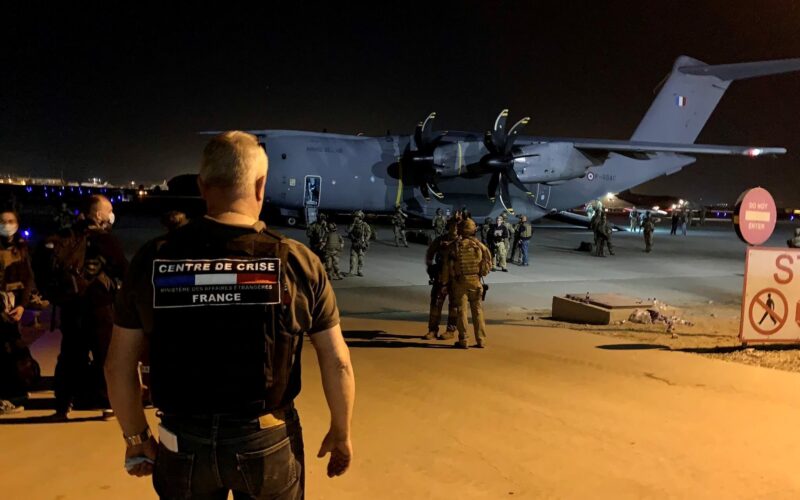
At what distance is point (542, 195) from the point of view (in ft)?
91.7

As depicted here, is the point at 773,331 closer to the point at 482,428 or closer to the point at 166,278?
the point at 482,428

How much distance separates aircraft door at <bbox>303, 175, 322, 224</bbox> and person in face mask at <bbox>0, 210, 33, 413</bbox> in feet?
61.1

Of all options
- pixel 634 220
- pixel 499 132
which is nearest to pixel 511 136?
pixel 499 132

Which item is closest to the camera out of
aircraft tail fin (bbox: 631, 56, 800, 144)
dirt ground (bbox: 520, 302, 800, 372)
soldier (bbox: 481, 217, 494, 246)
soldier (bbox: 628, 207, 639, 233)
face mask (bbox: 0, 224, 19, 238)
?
face mask (bbox: 0, 224, 19, 238)

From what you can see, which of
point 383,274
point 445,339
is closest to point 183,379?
point 445,339

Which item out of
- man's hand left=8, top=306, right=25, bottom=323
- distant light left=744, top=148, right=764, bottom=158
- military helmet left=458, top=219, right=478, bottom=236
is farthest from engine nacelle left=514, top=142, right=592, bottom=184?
man's hand left=8, top=306, right=25, bottom=323

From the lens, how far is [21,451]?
4.40 meters

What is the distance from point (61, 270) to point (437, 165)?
20362mm

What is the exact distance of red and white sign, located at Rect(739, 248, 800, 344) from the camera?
26.8 feet

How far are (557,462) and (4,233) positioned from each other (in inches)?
191

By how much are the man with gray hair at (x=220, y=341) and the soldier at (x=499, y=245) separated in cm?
1487

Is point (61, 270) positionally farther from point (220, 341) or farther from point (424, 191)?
point (424, 191)

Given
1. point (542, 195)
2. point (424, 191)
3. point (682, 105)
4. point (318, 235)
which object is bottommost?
point (318, 235)

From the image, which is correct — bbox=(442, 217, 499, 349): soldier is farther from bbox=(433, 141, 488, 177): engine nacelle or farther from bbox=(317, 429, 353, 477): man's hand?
bbox=(433, 141, 488, 177): engine nacelle
